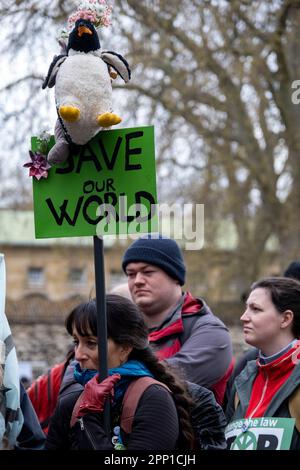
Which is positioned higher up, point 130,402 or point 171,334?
point 171,334

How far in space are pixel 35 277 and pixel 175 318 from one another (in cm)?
4103

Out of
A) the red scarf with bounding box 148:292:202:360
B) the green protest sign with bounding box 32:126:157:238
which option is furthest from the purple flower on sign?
the red scarf with bounding box 148:292:202:360

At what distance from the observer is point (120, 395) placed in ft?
11.1

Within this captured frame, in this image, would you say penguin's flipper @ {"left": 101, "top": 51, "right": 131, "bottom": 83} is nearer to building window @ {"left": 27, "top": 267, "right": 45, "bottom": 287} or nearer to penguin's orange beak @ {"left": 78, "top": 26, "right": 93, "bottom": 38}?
penguin's orange beak @ {"left": 78, "top": 26, "right": 93, "bottom": 38}

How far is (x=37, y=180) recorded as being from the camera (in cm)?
356

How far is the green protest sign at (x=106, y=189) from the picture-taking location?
3432 mm

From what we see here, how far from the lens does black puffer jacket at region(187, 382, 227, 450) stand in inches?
142

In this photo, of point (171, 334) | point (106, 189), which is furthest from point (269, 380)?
point (106, 189)

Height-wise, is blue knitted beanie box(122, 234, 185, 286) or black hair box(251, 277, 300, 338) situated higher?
blue knitted beanie box(122, 234, 185, 286)

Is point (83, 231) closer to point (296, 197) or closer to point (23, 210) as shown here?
point (296, 197)

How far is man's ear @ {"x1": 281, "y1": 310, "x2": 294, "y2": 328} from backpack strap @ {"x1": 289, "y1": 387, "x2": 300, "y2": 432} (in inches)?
15.2

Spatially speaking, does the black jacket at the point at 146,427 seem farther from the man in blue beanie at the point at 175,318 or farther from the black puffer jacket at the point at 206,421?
the man in blue beanie at the point at 175,318

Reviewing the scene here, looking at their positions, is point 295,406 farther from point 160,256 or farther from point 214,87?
point 214,87

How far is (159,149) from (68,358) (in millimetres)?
13839
